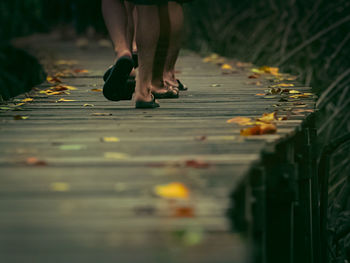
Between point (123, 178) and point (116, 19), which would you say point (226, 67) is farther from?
point (123, 178)

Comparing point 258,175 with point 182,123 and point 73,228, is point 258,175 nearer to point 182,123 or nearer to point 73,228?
point 73,228

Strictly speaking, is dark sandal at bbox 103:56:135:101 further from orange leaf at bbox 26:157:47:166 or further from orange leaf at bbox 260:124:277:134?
orange leaf at bbox 26:157:47:166

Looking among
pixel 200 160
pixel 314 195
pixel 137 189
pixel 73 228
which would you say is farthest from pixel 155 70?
pixel 73 228

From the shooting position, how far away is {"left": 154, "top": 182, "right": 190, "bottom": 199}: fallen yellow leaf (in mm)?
1988

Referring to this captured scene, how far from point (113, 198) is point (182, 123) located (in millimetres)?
1281

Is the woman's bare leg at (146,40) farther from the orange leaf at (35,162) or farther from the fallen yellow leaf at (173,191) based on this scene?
the fallen yellow leaf at (173,191)

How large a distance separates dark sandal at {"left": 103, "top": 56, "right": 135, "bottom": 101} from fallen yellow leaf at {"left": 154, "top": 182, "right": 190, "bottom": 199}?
5.23ft

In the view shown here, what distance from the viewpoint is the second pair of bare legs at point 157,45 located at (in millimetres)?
3602

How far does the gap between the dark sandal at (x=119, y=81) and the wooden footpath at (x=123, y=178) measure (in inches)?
2.7

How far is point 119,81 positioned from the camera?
3.66 meters

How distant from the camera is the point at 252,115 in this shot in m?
3.44

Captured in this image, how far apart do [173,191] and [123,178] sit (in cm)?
19

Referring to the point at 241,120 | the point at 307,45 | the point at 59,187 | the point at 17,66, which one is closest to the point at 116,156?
the point at 59,187

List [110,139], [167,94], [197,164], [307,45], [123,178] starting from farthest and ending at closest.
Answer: [307,45] < [167,94] < [110,139] < [197,164] < [123,178]
